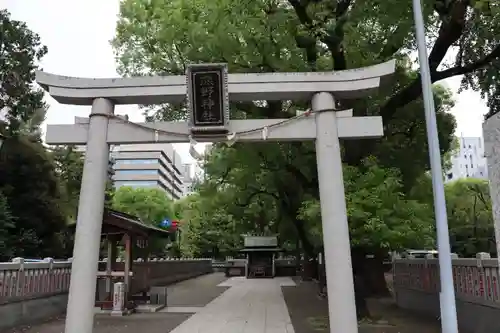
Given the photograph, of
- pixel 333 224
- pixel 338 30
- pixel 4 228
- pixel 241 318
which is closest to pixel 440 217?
pixel 333 224

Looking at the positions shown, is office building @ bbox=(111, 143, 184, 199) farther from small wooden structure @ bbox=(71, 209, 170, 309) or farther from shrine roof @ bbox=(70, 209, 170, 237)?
shrine roof @ bbox=(70, 209, 170, 237)

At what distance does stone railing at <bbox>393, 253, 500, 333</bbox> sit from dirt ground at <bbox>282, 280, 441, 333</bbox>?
0.62m

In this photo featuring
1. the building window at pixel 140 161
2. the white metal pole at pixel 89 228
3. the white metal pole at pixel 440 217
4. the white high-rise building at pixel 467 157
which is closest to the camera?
the white metal pole at pixel 440 217

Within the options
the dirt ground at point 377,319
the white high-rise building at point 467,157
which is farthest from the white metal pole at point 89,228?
the white high-rise building at point 467,157

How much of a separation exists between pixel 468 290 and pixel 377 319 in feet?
10.3

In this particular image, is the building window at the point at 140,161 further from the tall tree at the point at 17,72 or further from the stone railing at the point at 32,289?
the stone railing at the point at 32,289

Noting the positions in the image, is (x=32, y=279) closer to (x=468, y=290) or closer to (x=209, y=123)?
(x=209, y=123)

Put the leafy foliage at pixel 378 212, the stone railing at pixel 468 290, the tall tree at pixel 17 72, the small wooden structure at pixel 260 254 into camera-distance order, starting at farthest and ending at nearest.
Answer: the small wooden structure at pixel 260 254 → the tall tree at pixel 17 72 → the leafy foliage at pixel 378 212 → the stone railing at pixel 468 290

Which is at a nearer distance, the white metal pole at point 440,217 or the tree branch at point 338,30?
the white metal pole at point 440,217

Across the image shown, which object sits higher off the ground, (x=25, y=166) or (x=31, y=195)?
(x=25, y=166)

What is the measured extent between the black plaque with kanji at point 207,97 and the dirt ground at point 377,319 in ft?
20.6

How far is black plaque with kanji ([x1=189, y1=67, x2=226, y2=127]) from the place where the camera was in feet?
27.4

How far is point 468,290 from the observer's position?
10.4 m

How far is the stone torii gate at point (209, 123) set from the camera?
26.5 feet
